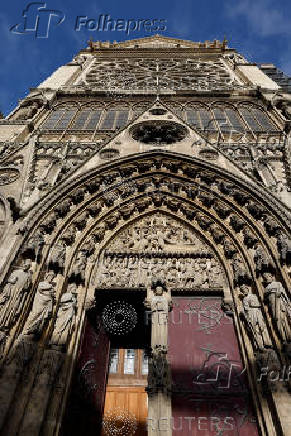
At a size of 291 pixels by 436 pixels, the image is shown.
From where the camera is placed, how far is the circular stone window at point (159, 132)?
10523 millimetres

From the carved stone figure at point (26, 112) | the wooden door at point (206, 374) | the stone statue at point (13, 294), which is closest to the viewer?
the wooden door at point (206, 374)

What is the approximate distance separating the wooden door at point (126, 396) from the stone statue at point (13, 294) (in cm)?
390

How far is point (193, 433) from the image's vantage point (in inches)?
204

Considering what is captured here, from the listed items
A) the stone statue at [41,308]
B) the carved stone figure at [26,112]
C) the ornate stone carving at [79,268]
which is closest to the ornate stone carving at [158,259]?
the ornate stone carving at [79,268]

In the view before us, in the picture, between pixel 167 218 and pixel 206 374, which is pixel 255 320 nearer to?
pixel 206 374

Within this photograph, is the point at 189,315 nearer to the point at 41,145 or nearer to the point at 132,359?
the point at 132,359

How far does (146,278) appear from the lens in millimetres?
7375

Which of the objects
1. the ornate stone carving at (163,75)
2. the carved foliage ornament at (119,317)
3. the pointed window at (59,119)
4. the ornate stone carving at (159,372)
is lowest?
the ornate stone carving at (159,372)

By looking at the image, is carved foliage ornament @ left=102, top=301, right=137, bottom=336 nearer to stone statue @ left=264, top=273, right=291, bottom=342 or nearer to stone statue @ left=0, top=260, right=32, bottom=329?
stone statue @ left=0, top=260, right=32, bottom=329

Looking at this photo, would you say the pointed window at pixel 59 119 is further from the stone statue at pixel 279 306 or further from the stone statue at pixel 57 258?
the stone statue at pixel 279 306

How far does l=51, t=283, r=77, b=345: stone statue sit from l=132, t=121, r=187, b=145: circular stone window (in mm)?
5896

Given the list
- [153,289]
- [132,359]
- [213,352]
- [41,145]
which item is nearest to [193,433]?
[213,352]

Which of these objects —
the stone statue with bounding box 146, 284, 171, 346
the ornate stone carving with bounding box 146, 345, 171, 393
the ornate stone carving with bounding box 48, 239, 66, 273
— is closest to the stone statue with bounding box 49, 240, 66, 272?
the ornate stone carving with bounding box 48, 239, 66, 273

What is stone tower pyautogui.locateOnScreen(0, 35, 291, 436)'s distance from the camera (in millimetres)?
5312
